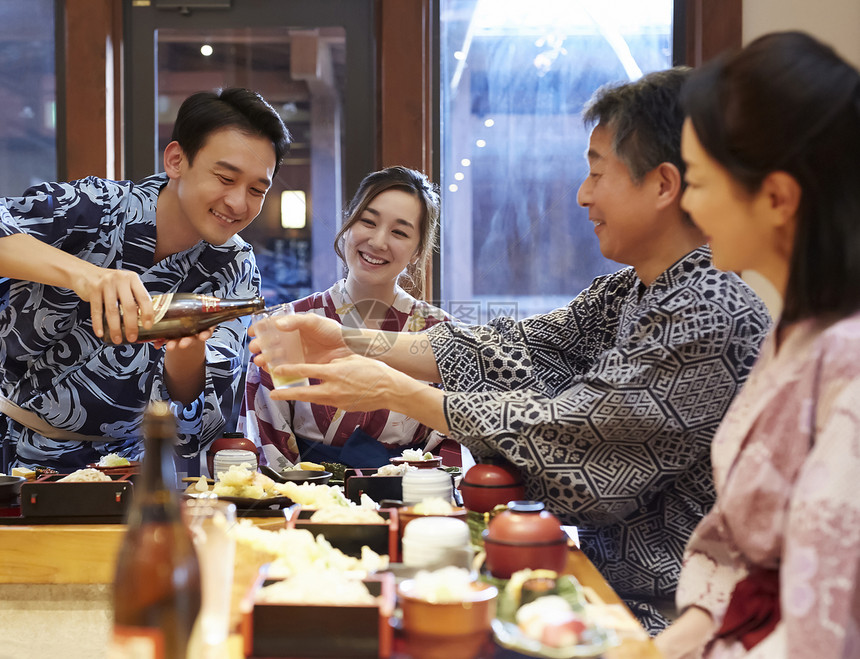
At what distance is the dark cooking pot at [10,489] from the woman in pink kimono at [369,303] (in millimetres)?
819

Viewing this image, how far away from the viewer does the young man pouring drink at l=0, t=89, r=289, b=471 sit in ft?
6.17

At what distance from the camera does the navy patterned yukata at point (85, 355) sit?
1.89 metres

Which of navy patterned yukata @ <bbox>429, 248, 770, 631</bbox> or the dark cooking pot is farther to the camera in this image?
the dark cooking pot

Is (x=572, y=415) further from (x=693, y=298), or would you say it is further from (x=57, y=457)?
(x=57, y=457)

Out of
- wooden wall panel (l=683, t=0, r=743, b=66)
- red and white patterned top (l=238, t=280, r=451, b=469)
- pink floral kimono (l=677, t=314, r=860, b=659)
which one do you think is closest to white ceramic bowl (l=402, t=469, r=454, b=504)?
pink floral kimono (l=677, t=314, r=860, b=659)

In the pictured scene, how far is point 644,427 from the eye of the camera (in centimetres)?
124

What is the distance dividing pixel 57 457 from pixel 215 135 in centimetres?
85

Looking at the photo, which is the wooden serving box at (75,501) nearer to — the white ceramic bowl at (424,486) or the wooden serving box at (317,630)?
the white ceramic bowl at (424,486)

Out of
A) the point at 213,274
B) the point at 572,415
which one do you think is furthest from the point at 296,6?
the point at 572,415

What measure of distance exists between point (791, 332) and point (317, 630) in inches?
23.6

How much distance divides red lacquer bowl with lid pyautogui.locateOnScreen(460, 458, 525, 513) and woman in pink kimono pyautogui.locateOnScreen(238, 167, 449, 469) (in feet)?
3.06

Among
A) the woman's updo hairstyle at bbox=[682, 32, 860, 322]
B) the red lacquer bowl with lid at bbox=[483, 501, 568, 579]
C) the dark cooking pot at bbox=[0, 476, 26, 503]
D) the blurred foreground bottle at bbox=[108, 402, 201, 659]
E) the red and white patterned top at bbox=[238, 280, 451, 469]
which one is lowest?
the red and white patterned top at bbox=[238, 280, 451, 469]

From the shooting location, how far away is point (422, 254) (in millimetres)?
2662

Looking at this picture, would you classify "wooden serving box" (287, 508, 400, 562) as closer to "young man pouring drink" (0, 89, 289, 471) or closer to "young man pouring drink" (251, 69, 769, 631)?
"young man pouring drink" (251, 69, 769, 631)
